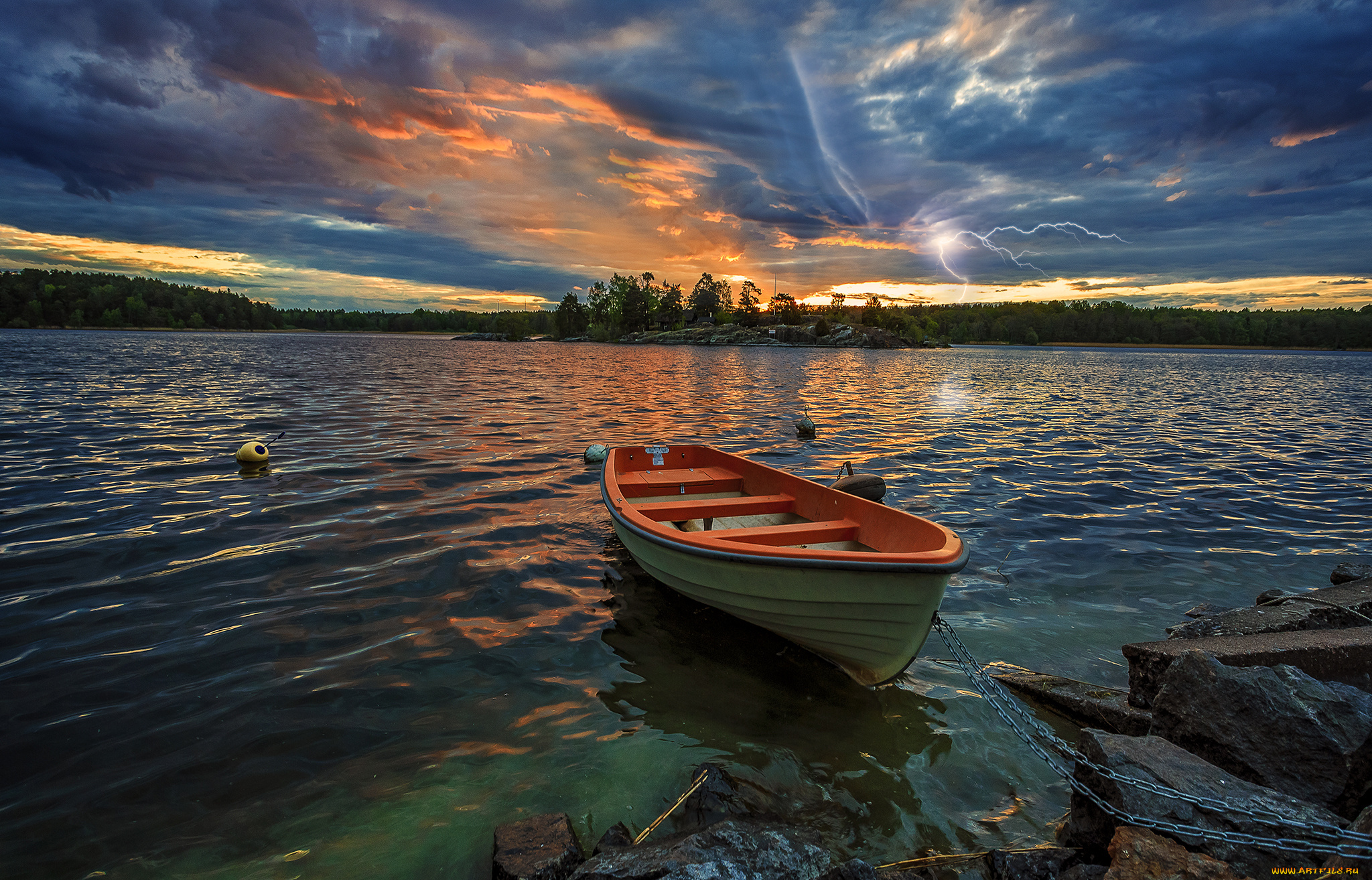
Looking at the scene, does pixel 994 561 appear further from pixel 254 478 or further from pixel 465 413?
pixel 465 413

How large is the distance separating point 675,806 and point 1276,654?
399cm

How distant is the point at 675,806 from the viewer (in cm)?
371

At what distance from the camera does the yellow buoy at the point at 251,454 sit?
1073 centimetres

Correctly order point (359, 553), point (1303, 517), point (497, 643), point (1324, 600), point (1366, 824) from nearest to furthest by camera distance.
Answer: point (1366, 824)
point (1324, 600)
point (497, 643)
point (359, 553)
point (1303, 517)

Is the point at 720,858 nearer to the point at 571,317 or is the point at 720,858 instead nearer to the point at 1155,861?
the point at 1155,861

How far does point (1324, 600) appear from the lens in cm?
473

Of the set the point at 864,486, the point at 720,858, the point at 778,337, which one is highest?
the point at 778,337

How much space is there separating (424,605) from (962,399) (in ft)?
92.0

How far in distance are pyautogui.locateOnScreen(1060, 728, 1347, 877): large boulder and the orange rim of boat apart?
50.8 inches

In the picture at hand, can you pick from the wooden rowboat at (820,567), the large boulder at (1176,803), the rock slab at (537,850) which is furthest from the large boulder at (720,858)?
the wooden rowboat at (820,567)

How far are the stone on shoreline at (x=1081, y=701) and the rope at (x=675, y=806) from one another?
2.93 m

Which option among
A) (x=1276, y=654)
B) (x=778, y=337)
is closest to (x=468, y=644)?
(x=1276, y=654)

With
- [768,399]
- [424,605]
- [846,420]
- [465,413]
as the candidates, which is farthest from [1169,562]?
[768,399]

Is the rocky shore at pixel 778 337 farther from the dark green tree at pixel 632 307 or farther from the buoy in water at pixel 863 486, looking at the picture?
the buoy in water at pixel 863 486
